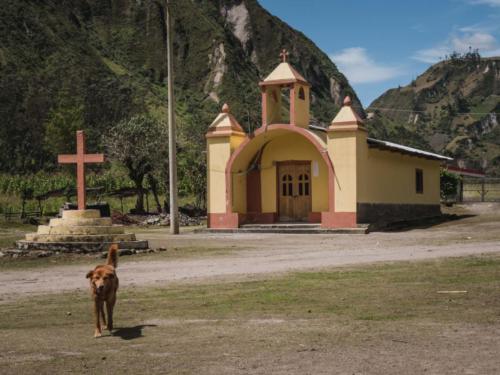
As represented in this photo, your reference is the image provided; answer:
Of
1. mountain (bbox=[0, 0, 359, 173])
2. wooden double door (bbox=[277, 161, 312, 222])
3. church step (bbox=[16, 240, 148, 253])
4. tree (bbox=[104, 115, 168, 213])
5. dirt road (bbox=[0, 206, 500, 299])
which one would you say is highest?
mountain (bbox=[0, 0, 359, 173])

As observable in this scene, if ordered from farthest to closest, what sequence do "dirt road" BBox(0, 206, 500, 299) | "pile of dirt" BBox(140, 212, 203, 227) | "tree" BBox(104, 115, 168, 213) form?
"tree" BBox(104, 115, 168, 213) → "pile of dirt" BBox(140, 212, 203, 227) → "dirt road" BBox(0, 206, 500, 299)

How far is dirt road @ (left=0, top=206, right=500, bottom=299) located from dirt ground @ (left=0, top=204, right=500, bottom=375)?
60 millimetres

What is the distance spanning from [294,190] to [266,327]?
22122 millimetres

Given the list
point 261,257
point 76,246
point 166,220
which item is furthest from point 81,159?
point 166,220

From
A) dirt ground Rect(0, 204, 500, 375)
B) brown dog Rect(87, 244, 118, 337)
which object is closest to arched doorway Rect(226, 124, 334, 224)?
dirt ground Rect(0, 204, 500, 375)

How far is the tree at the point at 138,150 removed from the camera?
4062cm

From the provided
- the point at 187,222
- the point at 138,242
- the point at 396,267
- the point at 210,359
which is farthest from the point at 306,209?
the point at 210,359

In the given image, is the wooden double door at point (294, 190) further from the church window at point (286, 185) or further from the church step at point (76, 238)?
the church step at point (76, 238)

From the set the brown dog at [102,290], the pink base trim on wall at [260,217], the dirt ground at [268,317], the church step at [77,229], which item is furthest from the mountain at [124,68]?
the brown dog at [102,290]

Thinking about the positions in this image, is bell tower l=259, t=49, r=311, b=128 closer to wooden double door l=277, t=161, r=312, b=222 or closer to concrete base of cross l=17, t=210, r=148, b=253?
wooden double door l=277, t=161, r=312, b=222

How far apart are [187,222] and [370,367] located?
2905 centimetres

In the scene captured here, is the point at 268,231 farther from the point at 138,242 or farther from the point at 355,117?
the point at 138,242

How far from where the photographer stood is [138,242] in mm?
18484

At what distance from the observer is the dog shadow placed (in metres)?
7.83
